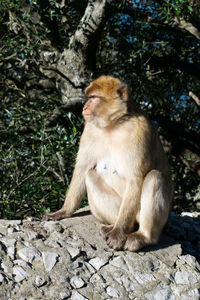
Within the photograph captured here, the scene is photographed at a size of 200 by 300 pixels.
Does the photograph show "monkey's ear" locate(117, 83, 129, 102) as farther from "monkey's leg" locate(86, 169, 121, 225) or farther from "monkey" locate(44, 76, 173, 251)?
"monkey's leg" locate(86, 169, 121, 225)

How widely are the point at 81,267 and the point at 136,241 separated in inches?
20.4

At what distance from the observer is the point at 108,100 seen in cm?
367

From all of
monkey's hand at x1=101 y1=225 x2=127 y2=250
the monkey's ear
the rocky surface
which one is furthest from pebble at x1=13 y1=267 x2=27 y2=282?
the monkey's ear

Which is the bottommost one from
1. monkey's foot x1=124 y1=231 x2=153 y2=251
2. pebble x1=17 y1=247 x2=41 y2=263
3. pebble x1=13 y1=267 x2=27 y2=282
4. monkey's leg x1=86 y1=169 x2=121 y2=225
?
monkey's foot x1=124 y1=231 x2=153 y2=251

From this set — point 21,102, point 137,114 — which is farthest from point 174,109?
point 137,114

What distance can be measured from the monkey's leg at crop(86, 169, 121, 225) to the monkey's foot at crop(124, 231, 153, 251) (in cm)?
31

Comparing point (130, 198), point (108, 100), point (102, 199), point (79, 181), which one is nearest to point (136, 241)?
point (130, 198)

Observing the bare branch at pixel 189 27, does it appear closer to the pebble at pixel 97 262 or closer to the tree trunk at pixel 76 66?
the tree trunk at pixel 76 66

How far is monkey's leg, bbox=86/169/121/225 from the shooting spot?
362 centimetres

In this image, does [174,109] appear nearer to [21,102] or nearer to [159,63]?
Answer: [159,63]

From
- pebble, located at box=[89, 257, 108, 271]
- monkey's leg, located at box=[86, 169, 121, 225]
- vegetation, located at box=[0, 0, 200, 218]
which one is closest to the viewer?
pebble, located at box=[89, 257, 108, 271]

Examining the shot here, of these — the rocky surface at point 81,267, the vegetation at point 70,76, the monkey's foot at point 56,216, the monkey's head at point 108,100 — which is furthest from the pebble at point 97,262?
the vegetation at point 70,76

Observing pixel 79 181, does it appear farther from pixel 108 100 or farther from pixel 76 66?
pixel 76 66

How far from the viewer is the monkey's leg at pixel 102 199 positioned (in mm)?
3617
